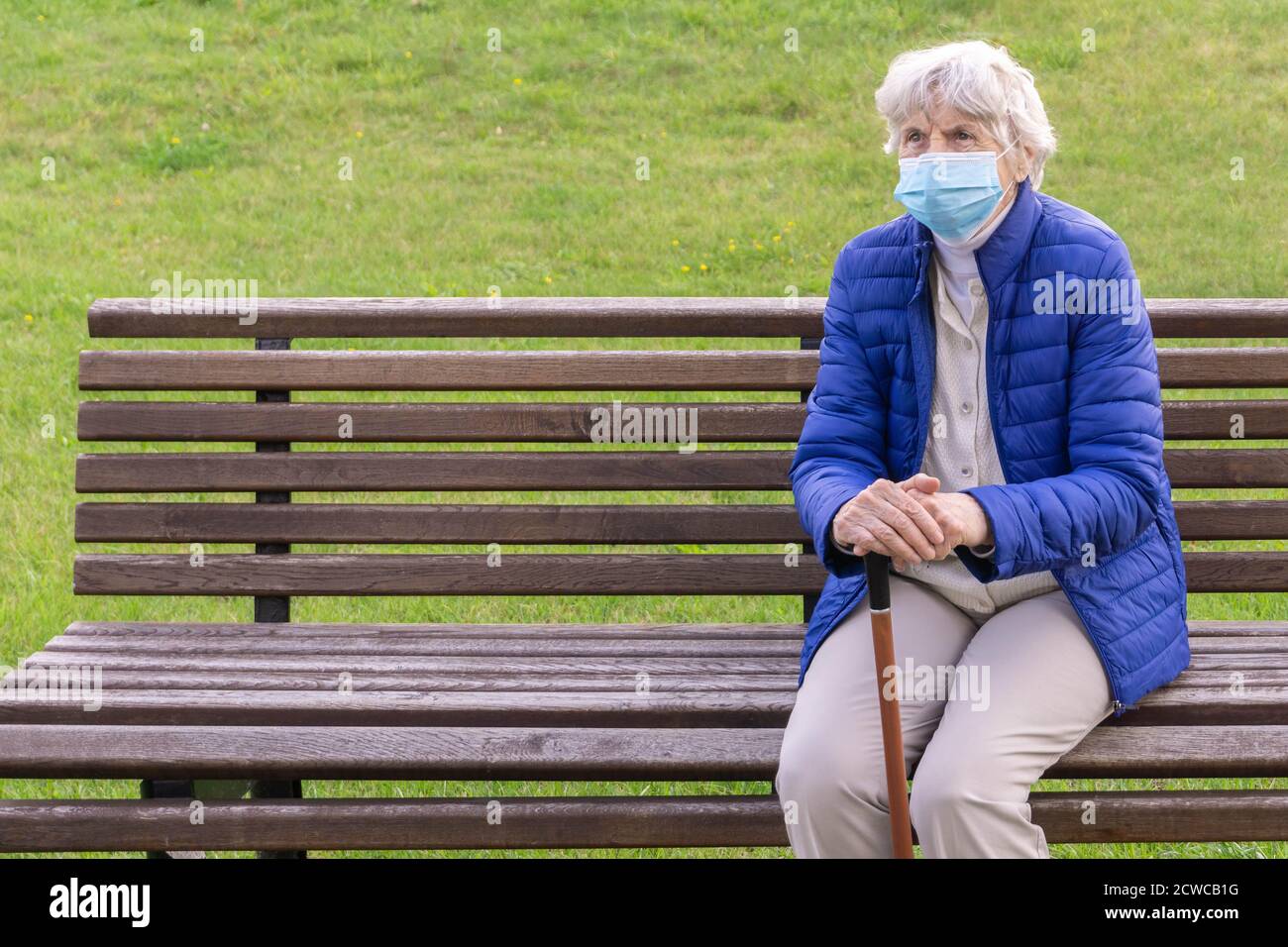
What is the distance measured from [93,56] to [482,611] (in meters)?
7.27

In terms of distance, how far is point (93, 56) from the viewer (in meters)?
10.8

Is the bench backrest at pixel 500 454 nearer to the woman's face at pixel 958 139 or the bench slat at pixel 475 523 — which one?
the bench slat at pixel 475 523

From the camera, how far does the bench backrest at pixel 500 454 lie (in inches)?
150

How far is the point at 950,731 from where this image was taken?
112 inches

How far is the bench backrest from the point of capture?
3.81 metres

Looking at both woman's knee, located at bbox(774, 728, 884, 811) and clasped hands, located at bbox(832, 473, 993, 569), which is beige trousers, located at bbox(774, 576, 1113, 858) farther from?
clasped hands, located at bbox(832, 473, 993, 569)

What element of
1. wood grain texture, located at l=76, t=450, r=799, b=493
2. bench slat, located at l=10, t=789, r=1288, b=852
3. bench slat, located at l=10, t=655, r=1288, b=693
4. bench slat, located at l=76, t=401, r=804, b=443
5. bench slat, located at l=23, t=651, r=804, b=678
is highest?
bench slat, located at l=76, t=401, r=804, b=443

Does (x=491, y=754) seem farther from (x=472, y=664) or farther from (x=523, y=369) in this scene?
(x=523, y=369)

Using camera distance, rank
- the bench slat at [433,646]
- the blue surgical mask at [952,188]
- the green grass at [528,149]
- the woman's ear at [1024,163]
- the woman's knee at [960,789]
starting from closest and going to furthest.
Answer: the woman's knee at [960,789], the blue surgical mask at [952,188], the woman's ear at [1024,163], the bench slat at [433,646], the green grass at [528,149]

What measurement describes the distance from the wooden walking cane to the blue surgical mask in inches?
28.1

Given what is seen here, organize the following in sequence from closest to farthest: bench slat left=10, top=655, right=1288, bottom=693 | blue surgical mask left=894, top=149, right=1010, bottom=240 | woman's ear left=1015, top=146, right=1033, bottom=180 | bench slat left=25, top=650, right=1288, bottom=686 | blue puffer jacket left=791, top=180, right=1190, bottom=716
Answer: blue puffer jacket left=791, top=180, right=1190, bottom=716
blue surgical mask left=894, top=149, right=1010, bottom=240
woman's ear left=1015, top=146, right=1033, bottom=180
bench slat left=10, top=655, right=1288, bottom=693
bench slat left=25, top=650, right=1288, bottom=686

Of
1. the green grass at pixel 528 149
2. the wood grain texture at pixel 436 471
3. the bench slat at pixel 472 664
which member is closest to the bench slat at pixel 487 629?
the bench slat at pixel 472 664

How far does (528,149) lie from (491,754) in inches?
283

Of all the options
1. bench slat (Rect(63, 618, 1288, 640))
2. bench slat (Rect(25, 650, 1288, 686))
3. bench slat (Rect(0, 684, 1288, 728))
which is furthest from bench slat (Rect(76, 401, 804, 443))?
bench slat (Rect(0, 684, 1288, 728))
